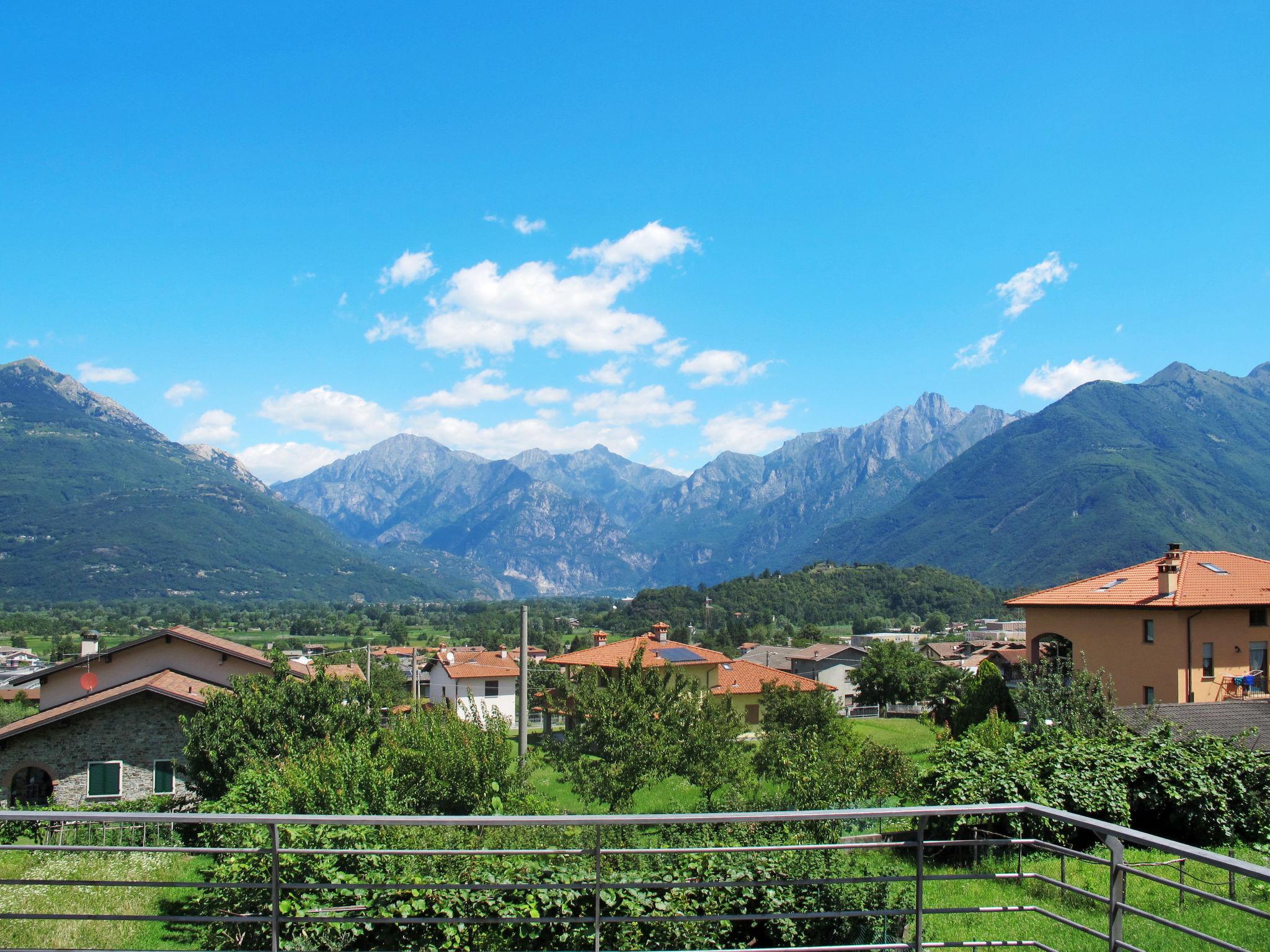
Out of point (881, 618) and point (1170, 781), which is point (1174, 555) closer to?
point (1170, 781)

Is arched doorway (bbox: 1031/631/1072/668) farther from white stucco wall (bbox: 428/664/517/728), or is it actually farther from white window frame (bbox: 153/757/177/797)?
white stucco wall (bbox: 428/664/517/728)

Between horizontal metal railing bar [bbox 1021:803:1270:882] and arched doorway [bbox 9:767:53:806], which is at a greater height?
horizontal metal railing bar [bbox 1021:803:1270:882]

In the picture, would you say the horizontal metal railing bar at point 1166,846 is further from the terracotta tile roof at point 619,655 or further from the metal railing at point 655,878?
the terracotta tile roof at point 619,655

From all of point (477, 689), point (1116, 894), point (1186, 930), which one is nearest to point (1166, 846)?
point (1186, 930)

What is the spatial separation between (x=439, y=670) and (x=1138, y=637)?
175ft

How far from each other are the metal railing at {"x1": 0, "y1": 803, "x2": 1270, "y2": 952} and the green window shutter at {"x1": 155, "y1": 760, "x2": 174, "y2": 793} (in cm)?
1416

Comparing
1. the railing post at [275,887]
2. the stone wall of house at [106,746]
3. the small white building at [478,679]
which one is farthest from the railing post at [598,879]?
the small white building at [478,679]

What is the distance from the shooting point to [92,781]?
2559cm

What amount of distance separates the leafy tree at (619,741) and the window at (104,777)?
48.5 ft

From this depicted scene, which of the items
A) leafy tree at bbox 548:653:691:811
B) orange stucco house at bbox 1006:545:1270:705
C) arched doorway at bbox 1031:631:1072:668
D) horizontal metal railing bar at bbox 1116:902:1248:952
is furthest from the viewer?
Result: arched doorway at bbox 1031:631:1072:668

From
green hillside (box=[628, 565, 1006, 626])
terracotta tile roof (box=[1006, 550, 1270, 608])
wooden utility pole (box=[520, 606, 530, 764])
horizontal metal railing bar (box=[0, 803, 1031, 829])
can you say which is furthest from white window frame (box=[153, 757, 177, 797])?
green hillside (box=[628, 565, 1006, 626])

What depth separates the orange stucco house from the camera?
99.1ft

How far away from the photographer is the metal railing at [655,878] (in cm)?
443

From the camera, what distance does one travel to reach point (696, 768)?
19.4 metres
